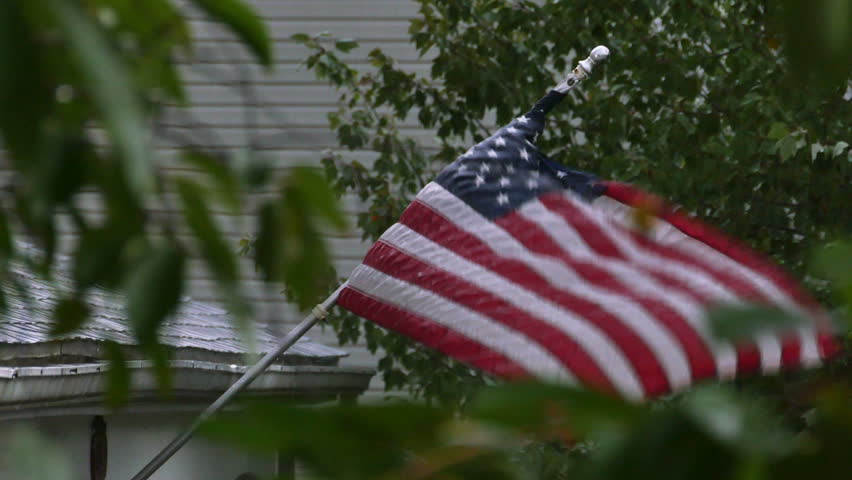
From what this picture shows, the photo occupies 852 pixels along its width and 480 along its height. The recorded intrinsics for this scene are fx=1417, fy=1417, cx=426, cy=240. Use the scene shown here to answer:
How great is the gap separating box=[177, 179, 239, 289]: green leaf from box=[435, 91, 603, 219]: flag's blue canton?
341 centimetres

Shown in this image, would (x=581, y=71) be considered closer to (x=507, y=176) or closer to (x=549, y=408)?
(x=507, y=176)

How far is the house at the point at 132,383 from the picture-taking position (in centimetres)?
485

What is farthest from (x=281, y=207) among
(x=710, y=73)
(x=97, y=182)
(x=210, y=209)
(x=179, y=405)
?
(x=710, y=73)

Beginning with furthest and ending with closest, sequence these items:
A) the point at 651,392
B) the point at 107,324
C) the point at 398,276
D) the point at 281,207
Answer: the point at 107,324 → the point at 398,276 → the point at 651,392 → the point at 281,207

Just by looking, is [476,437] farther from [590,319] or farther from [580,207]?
[580,207]

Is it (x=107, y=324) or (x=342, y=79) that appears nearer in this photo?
(x=107, y=324)

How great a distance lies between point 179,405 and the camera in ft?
21.2

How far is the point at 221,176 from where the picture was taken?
4.50ft

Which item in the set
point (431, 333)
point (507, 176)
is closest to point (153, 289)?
point (431, 333)

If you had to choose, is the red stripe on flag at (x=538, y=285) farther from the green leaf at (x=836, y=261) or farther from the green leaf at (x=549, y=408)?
the green leaf at (x=549, y=408)

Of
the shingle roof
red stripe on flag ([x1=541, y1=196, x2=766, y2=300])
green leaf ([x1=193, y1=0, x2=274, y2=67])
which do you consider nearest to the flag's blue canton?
red stripe on flag ([x1=541, y1=196, x2=766, y2=300])

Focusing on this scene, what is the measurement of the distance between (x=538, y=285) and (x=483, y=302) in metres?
0.22

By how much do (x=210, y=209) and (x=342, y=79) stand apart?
7534 mm

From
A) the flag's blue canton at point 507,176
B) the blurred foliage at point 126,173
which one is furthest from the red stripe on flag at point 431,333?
the blurred foliage at point 126,173
